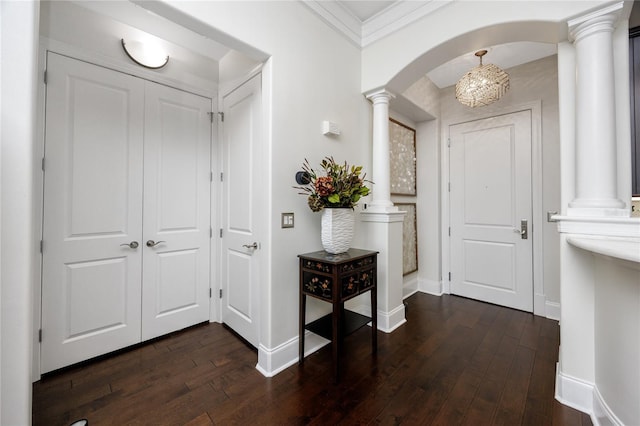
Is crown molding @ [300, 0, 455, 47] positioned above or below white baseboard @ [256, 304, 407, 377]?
above

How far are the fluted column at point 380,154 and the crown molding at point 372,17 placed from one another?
555 mm

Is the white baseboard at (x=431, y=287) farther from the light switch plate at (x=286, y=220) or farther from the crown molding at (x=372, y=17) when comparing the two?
the crown molding at (x=372, y=17)

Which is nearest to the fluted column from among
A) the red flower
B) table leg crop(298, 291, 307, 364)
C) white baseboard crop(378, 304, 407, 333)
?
the red flower

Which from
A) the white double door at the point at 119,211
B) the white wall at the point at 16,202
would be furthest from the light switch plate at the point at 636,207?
the white wall at the point at 16,202

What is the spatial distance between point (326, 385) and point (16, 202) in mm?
1931

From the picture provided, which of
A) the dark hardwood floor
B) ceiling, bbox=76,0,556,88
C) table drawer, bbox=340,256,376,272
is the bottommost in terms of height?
the dark hardwood floor

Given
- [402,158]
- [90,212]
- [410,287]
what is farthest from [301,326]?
[402,158]

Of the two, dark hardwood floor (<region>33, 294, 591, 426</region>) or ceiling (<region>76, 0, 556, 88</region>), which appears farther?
ceiling (<region>76, 0, 556, 88</region>)

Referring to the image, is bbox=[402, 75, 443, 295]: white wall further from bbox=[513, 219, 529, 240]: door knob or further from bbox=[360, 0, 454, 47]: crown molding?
bbox=[360, 0, 454, 47]: crown molding

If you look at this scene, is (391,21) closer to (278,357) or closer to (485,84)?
(485,84)

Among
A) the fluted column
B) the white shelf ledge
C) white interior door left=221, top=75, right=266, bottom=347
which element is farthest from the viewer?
the fluted column

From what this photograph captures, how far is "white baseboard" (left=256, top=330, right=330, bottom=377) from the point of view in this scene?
1.92 meters

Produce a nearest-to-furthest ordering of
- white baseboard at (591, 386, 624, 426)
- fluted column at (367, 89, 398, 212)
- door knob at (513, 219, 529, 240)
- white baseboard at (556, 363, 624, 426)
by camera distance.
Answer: white baseboard at (591, 386, 624, 426) → white baseboard at (556, 363, 624, 426) → fluted column at (367, 89, 398, 212) → door knob at (513, 219, 529, 240)

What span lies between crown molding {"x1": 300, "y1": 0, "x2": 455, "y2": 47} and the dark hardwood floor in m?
2.89
